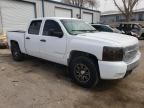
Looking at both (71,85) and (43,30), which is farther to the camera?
(43,30)

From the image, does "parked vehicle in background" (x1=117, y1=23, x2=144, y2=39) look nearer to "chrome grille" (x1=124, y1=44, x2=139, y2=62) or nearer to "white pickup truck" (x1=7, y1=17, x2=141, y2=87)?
"white pickup truck" (x1=7, y1=17, x2=141, y2=87)

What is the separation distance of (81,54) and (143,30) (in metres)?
15.3

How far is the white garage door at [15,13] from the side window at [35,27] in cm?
991

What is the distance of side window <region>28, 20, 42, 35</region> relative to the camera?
6.18 metres

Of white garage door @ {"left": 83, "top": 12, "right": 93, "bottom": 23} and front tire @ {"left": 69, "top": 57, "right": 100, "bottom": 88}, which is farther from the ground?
white garage door @ {"left": 83, "top": 12, "right": 93, "bottom": 23}

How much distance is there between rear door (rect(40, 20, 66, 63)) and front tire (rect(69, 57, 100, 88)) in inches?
22.8

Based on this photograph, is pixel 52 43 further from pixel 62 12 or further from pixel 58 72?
pixel 62 12

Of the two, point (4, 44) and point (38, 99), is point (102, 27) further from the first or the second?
point (38, 99)

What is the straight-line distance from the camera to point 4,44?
470 inches

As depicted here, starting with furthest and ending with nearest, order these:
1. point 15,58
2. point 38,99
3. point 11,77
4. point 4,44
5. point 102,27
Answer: point 102,27, point 4,44, point 15,58, point 11,77, point 38,99

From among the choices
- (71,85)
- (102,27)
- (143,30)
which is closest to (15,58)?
(71,85)

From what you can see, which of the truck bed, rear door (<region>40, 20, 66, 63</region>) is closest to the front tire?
rear door (<region>40, 20, 66, 63</region>)

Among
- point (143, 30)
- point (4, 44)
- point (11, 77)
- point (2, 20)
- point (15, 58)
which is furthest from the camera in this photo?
point (143, 30)

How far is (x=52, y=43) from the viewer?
5.38 meters
